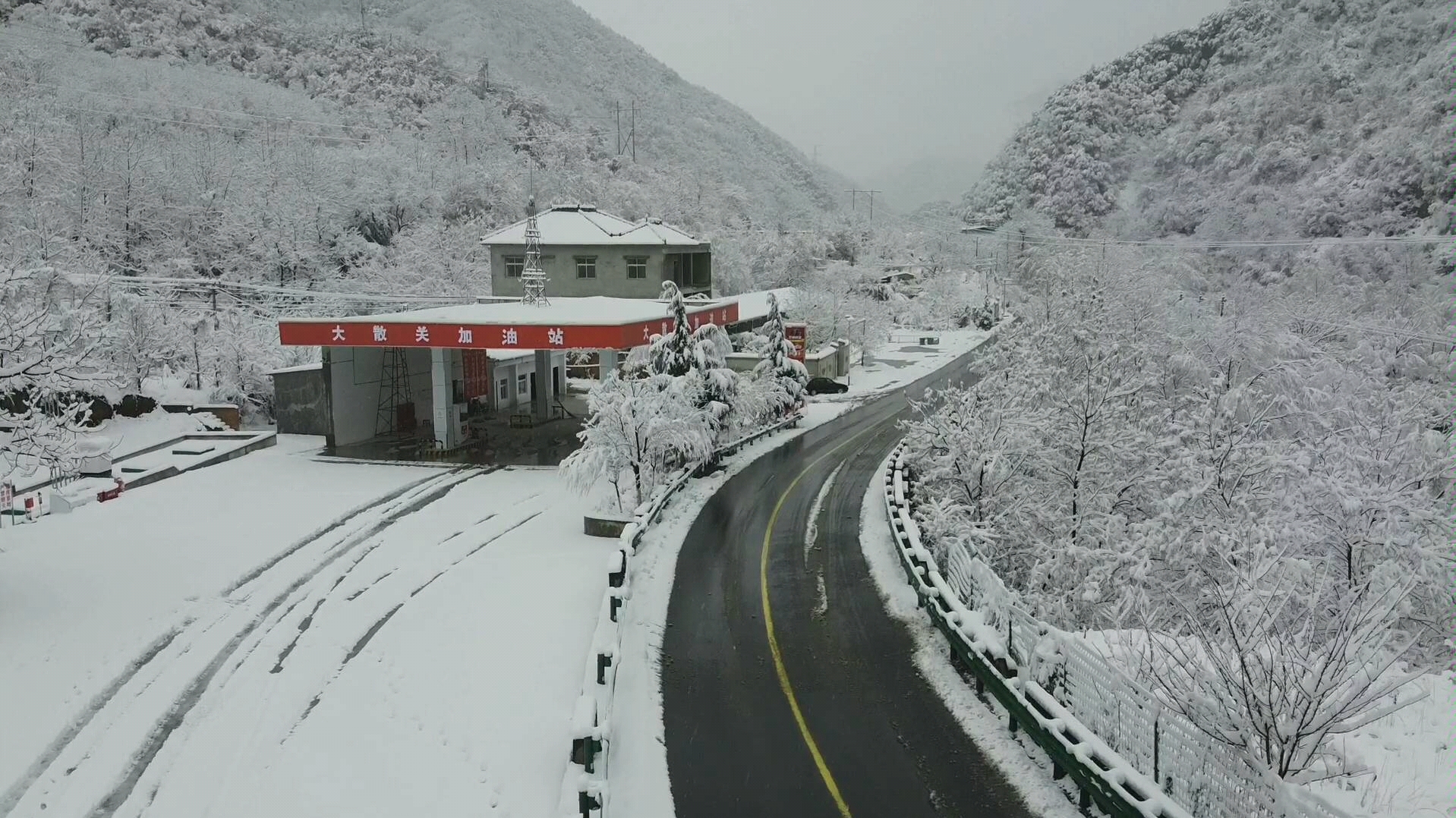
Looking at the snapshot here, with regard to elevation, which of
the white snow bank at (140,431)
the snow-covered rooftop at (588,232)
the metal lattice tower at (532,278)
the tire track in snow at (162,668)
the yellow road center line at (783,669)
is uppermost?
the snow-covered rooftop at (588,232)

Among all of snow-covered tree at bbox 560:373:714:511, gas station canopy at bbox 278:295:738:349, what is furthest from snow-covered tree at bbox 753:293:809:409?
snow-covered tree at bbox 560:373:714:511

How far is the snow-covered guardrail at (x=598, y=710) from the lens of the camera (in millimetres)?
10391

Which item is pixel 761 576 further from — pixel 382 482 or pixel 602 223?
pixel 602 223

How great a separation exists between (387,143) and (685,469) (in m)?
105

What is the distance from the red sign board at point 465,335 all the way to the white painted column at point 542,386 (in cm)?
916

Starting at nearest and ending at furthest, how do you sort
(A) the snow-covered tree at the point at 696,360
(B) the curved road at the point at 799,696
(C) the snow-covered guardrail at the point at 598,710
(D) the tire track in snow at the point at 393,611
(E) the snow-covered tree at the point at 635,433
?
(C) the snow-covered guardrail at the point at 598,710 < (B) the curved road at the point at 799,696 < (D) the tire track in snow at the point at 393,611 < (E) the snow-covered tree at the point at 635,433 < (A) the snow-covered tree at the point at 696,360

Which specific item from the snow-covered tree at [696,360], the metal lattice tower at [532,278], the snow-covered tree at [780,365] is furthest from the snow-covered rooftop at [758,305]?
the snow-covered tree at [696,360]

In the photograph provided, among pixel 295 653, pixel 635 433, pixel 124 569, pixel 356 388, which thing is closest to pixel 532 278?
pixel 356 388

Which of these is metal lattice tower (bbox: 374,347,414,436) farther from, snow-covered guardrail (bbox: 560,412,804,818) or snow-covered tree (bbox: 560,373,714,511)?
snow-covered guardrail (bbox: 560,412,804,818)

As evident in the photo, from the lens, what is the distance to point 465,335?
35.0 metres

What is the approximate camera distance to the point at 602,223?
198ft

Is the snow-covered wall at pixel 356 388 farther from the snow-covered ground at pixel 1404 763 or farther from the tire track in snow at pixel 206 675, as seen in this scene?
the snow-covered ground at pixel 1404 763

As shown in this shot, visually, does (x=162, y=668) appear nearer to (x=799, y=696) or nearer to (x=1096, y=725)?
(x=799, y=696)

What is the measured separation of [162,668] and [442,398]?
21.0m
